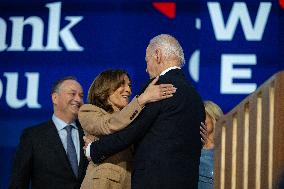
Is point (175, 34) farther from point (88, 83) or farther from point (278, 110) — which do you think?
point (278, 110)

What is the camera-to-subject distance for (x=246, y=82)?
4145mm

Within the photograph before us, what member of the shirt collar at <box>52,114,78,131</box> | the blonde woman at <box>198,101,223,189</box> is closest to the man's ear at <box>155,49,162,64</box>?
the blonde woman at <box>198,101,223,189</box>

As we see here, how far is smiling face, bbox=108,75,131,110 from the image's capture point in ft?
8.45

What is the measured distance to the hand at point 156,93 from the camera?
2.35 m

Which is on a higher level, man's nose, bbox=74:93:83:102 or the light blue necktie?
man's nose, bbox=74:93:83:102

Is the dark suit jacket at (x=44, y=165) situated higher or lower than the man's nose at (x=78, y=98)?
lower

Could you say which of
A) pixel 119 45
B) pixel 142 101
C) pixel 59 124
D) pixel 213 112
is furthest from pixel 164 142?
pixel 119 45

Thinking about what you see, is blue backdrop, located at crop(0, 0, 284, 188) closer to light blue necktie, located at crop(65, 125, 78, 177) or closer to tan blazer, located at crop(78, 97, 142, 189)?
light blue necktie, located at crop(65, 125, 78, 177)

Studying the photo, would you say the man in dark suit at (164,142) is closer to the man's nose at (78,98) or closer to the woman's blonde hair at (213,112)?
the woman's blonde hair at (213,112)

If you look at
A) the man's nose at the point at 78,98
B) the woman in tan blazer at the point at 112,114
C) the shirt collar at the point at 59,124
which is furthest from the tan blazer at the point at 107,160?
the man's nose at the point at 78,98

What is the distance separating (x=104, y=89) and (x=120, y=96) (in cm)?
8

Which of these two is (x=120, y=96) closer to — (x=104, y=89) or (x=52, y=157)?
(x=104, y=89)

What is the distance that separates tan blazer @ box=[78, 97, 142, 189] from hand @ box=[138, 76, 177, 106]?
31mm

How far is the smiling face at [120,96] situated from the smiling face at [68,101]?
3.27 feet
